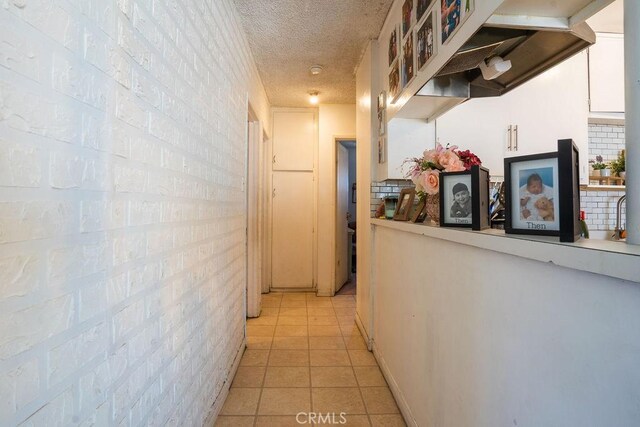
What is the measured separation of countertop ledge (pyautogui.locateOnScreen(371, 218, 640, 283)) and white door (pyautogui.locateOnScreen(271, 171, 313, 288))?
11.1 ft

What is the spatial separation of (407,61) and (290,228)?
9.62ft

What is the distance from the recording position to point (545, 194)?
79 cm

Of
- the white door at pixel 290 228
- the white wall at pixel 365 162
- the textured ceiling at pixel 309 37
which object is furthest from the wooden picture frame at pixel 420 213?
the white door at pixel 290 228

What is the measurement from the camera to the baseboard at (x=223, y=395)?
64.4 inches

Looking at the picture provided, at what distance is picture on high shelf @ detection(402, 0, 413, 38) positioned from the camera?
177 cm

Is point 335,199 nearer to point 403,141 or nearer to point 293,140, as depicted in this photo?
point 293,140

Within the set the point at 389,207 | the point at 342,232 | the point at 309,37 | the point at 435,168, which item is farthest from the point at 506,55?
the point at 342,232

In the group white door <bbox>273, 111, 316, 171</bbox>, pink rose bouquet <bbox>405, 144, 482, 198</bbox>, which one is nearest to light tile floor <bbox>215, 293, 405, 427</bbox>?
pink rose bouquet <bbox>405, 144, 482, 198</bbox>

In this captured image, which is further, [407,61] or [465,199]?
[407,61]


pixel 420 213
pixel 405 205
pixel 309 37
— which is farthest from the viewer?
pixel 309 37

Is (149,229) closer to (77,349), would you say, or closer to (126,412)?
(77,349)

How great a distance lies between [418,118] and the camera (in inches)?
92.9

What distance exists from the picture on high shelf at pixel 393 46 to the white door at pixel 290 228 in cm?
235

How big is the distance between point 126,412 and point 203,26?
1.58 metres
